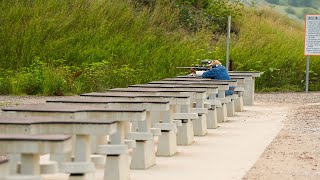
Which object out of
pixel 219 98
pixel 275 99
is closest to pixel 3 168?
pixel 219 98

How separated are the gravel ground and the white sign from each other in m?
5.07

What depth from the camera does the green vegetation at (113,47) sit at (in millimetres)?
28562

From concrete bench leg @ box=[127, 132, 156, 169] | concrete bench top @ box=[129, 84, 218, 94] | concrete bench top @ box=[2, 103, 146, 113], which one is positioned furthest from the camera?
concrete bench top @ box=[129, 84, 218, 94]

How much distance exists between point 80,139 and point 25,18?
21.8m

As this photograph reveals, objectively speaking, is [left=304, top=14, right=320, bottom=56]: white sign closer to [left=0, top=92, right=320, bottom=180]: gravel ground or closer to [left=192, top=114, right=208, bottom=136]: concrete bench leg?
[left=0, top=92, right=320, bottom=180]: gravel ground

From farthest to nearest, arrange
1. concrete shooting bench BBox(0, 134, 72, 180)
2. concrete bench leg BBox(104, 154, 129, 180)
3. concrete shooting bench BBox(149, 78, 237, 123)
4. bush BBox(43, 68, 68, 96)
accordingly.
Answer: bush BBox(43, 68, 68, 96), concrete shooting bench BBox(149, 78, 237, 123), concrete bench leg BBox(104, 154, 129, 180), concrete shooting bench BBox(0, 134, 72, 180)

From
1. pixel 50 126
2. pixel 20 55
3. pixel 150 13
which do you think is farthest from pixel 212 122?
pixel 150 13

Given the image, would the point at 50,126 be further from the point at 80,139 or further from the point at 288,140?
the point at 288,140

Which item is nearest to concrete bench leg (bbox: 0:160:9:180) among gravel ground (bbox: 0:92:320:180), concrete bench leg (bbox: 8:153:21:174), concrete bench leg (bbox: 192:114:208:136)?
concrete bench leg (bbox: 8:153:21:174)

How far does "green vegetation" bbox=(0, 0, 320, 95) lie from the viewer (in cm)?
2856

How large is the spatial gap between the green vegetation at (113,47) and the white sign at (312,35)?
1382 millimetres

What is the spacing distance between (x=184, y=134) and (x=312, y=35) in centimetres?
1649

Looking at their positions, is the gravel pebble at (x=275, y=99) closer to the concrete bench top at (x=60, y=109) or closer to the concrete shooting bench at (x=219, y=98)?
the concrete shooting bench at (x=219, y=98)

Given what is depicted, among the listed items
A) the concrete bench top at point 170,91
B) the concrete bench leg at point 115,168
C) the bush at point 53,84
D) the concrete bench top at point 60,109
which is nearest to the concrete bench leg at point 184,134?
the concrete bench top at point 170,91
